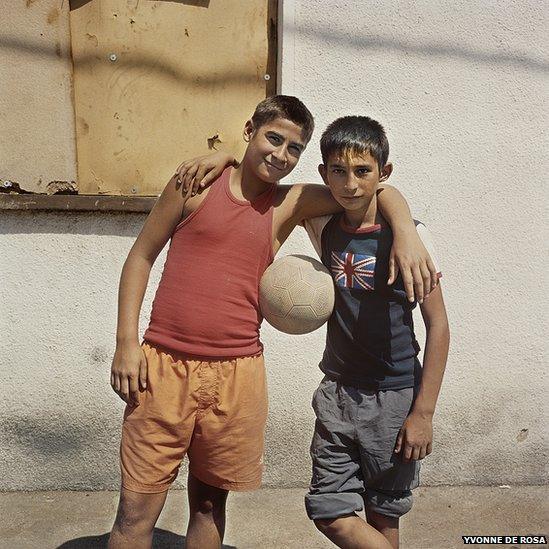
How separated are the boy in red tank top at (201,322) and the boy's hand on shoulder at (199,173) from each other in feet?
0.09

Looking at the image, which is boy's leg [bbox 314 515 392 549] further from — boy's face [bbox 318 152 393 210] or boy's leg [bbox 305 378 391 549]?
boy's face [bbox 318 152 393 210]

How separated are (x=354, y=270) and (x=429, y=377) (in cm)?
47

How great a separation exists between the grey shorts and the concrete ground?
0.99 meters

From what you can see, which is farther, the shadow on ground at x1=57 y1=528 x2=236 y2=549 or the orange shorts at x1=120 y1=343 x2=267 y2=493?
the shadow on ground at x1=57 y1=528 x2=236 y2=549

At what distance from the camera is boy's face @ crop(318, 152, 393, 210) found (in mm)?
2693

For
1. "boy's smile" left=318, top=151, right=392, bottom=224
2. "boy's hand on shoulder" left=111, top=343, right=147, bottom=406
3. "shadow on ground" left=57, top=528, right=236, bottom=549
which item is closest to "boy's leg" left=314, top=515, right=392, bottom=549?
"boy's hand on shoulder" left=111, top=343, right=147, bottom=406

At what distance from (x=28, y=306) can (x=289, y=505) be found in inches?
68.0

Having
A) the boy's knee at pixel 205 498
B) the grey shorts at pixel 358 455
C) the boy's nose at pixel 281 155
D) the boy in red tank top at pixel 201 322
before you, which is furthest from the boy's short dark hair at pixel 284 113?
the boy's knee at pixel 205 498

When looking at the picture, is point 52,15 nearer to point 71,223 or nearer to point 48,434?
point 71,223

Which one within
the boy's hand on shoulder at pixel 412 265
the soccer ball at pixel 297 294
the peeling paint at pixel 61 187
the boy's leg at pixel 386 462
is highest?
the peeling paint at pixel 61 187

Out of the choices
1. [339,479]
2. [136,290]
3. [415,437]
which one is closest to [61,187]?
[136,290]

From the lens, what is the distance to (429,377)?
2.79 metres

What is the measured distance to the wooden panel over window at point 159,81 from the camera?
401cm

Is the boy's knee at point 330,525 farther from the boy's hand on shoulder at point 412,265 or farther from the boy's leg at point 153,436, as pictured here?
the boy's hand on shoulder at point 412,265
